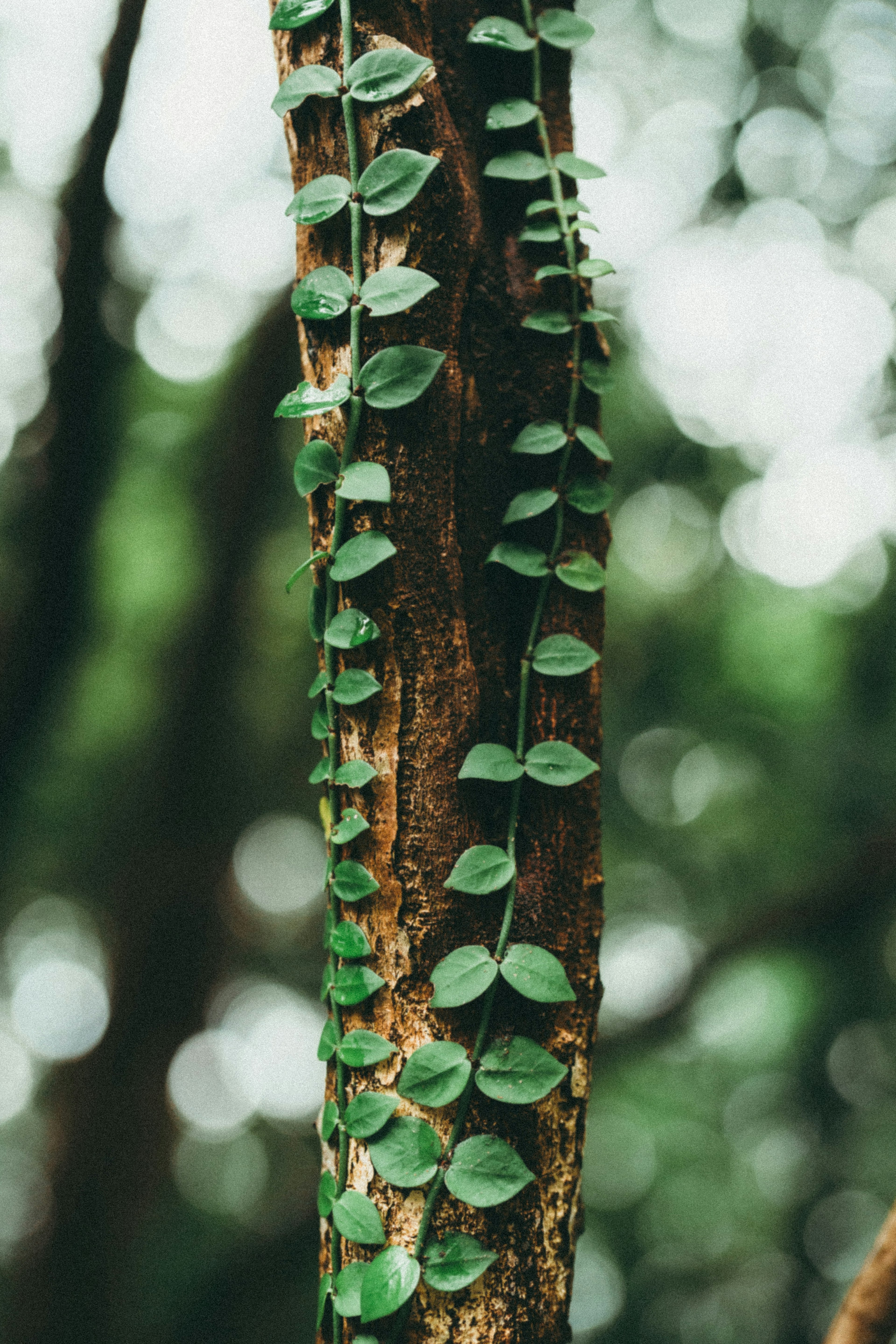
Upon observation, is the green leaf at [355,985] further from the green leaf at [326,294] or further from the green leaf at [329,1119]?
the green leaf at [326,294]

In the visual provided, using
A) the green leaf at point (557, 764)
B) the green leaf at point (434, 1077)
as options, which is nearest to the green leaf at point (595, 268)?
the green leaf at point (557, 764)

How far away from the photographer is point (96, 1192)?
7.51 ft

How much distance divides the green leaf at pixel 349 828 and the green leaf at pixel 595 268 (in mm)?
458

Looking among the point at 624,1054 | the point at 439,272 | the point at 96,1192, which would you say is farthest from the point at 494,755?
the point at 624,1054

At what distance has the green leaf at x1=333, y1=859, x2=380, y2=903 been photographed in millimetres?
624

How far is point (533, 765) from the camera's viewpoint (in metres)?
0.65

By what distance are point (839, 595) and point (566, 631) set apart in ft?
11.1

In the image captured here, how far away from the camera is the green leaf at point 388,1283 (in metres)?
0.56

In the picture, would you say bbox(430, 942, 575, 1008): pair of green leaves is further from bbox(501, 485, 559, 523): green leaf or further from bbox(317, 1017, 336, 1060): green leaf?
bbox(501, 485, 559, 523): green leaf

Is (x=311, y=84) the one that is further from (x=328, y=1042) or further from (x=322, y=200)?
(x=328, y=1042)

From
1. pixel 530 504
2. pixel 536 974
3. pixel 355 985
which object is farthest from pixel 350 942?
pixel 530 504

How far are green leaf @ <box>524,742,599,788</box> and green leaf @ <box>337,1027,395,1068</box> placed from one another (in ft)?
0.73

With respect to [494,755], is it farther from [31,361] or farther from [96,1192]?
[31,361]

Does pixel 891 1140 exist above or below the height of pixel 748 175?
below
